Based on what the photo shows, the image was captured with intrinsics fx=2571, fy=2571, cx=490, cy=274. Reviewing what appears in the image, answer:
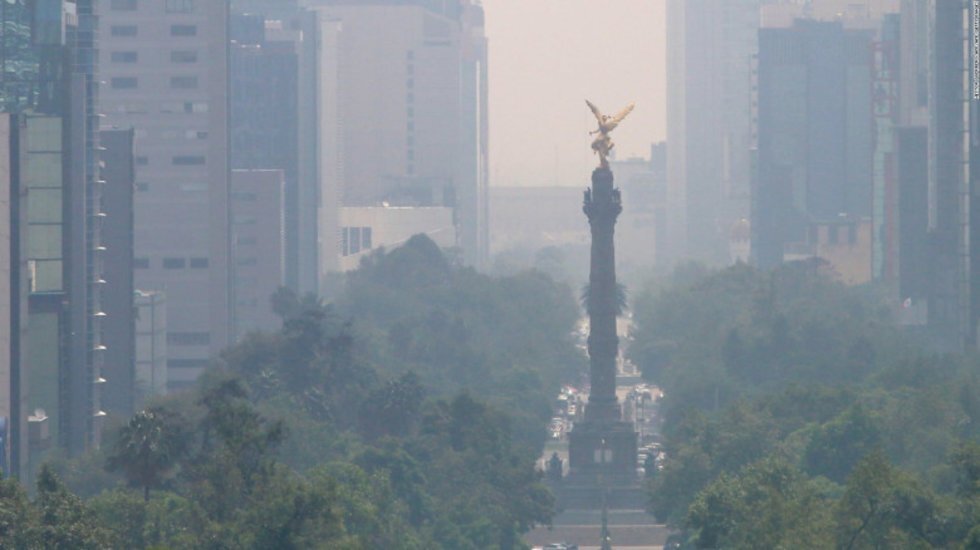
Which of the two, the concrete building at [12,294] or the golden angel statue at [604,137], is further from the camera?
the golden angel statue at [604,137]

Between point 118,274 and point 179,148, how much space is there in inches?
1513

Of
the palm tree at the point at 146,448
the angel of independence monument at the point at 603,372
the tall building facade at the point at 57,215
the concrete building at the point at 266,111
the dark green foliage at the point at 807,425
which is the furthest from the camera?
the concrete building at the point at 266,111

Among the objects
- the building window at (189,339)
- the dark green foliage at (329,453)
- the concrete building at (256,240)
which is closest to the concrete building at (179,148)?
the building window at (189,339)

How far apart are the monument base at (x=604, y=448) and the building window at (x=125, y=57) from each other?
147 feet

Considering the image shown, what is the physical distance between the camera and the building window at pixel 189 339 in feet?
469

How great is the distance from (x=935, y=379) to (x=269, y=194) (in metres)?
71.0

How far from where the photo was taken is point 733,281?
604 feet

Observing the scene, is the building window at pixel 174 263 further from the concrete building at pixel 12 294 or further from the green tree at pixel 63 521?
the green tree at pixel 63 521

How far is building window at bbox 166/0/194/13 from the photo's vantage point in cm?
14775

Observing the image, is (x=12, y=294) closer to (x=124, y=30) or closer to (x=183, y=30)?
(x=183, y=30)

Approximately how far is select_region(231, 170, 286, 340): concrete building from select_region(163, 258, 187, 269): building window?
21907mm

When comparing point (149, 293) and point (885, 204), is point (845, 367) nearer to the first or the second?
point (149, 293)

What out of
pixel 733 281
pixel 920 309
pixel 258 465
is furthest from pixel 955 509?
pixel 733 281

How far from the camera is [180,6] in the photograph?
148125 mm
